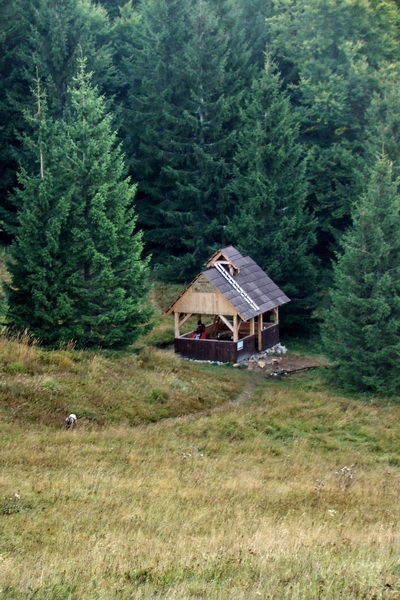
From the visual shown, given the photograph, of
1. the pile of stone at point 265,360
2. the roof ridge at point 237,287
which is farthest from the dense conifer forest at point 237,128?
the roof ridge at point 237,287

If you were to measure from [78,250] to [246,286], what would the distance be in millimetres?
9196

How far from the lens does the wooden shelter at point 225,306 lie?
31219 mm

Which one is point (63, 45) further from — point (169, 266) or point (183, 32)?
point (169, 266)

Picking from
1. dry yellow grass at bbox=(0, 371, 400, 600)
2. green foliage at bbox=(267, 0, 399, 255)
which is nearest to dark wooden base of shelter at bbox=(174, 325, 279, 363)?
dry yellow grass at bbox=(0, 371, 400, 600)

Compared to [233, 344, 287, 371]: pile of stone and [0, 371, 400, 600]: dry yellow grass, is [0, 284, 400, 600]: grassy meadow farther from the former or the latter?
[233, 344, 287, 371]: pile of stone

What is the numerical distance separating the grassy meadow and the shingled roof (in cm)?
329

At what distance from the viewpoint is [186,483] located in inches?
594

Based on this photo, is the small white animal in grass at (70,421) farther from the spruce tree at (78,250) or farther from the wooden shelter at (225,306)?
the wooden shelter at (225,306)

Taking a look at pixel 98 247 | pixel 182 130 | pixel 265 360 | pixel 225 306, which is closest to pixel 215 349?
pixel 225 306

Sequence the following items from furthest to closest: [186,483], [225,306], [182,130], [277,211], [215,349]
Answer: [182,130], [277,211], [215,349], [225,306], [186,483]

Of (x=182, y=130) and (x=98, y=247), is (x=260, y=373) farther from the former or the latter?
(x=182, y=130)

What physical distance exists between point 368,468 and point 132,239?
45.8ft

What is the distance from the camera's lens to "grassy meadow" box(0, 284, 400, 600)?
871cm

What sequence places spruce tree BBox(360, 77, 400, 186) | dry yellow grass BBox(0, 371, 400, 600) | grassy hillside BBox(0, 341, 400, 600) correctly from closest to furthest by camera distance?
dry yellow grass BBox(0, 371, 400, 600), grassy hillside BBox(0, 341, 400, 600), spruce tree BBox(360, 77, 400, 186)
